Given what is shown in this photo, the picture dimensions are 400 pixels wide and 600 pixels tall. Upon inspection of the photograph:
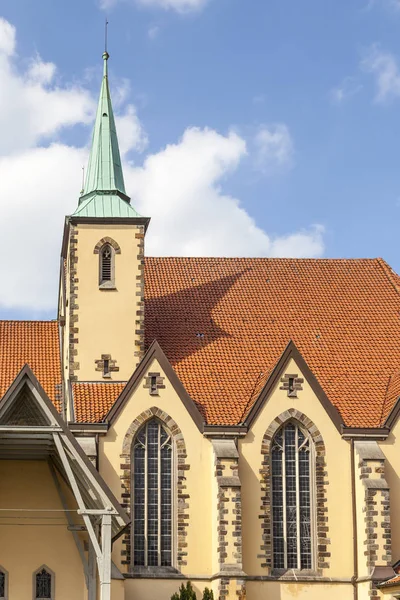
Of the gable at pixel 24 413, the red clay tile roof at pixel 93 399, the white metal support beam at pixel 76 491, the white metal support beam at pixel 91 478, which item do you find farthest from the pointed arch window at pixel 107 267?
the white metal support beam at pixel 91 478

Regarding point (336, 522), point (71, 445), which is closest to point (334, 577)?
point (336, 522)

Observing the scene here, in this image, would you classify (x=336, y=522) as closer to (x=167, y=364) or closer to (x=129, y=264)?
(x=167, y=364)

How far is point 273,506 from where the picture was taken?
42031 mm

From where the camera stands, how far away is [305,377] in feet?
140

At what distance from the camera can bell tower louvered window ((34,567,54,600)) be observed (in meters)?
40.5

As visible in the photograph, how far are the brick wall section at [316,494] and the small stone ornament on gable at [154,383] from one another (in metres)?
4.12

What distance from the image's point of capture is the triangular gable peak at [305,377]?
4234cm

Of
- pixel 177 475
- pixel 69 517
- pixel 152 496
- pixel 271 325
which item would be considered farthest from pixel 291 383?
pixel 69 517

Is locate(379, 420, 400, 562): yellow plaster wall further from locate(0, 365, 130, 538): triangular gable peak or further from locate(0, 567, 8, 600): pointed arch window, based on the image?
locate(0, 567, 8, 600): pointed arch window

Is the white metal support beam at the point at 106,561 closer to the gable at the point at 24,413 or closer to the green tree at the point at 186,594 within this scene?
the gable at the point at 24,413

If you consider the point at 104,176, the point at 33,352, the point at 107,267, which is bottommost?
the point at 33,352

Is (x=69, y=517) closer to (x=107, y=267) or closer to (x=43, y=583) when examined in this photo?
(x=43, y=583)

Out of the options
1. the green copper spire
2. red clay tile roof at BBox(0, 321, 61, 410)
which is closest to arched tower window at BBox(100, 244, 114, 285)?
the green copper spire

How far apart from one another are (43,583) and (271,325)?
43.6ft
